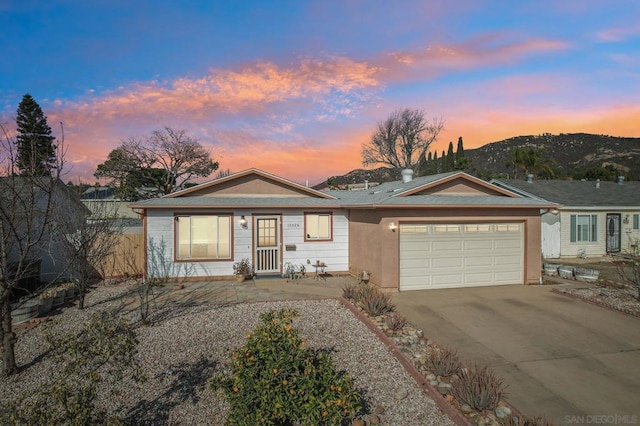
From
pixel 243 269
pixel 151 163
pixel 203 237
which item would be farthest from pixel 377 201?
pixel 151 163

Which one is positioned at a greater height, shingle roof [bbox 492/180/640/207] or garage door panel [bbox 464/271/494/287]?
shingle roof [bbox 492/180/640/207]

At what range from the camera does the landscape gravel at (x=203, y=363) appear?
5.10 m

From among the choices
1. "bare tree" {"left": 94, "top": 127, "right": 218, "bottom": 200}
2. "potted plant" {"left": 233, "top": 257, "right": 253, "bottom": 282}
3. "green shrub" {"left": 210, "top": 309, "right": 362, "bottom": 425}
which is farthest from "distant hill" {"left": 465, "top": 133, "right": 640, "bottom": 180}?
"green shrub" {"left": 210, "top": 309, "right": 362, "bottom": 425}

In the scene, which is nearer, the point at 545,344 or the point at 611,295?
the point at 545,344

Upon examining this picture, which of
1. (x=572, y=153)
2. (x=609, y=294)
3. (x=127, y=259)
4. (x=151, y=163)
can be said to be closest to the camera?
(x=609, y=294)

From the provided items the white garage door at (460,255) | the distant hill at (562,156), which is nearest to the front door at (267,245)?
the white garage door at (460,255)

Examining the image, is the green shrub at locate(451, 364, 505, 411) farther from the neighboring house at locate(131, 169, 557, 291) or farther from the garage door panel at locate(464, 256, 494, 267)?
the garage door panel at locate(464, 256, 494, 267)

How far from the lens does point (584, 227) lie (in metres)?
19.4

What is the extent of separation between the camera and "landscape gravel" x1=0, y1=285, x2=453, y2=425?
5.10 meters

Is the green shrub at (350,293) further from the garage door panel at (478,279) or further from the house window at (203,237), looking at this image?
the house window at (203,237)

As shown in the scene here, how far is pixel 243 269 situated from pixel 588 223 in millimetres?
17583

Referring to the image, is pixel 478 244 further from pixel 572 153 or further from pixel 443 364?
pixel 572 153

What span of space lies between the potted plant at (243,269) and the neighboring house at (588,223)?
1322 cm

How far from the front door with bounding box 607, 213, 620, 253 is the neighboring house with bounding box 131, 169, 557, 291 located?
10.6m
